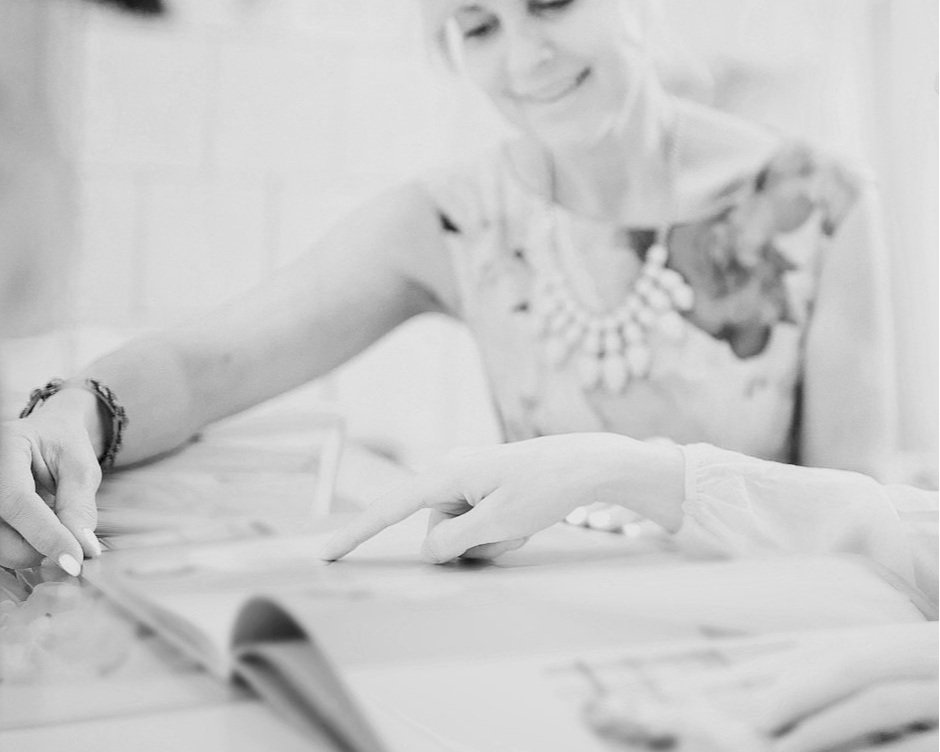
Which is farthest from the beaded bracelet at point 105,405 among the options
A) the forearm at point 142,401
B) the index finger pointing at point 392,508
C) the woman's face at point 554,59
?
the woman's face at point 554,59

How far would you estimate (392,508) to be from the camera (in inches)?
32.8

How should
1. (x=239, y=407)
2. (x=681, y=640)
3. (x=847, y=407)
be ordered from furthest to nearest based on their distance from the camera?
(x=847, y=407) < (x=239, y=407) < (x=681, y=640)

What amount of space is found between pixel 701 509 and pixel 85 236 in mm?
575

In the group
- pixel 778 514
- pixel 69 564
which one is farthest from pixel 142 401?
pixel 778 514

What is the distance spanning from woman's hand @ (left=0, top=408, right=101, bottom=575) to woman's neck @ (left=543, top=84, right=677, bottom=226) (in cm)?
49

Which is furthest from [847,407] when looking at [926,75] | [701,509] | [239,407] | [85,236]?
[85,236]

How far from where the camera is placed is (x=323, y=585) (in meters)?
0.77

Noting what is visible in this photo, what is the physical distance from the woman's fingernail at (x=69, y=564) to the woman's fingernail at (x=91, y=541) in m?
0.02

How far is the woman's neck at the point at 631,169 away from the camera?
949 millimetres

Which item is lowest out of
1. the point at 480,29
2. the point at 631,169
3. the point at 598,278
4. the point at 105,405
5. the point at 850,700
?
the point at 850,700

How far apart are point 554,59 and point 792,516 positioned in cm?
47

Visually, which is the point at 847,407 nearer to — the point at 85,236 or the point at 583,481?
the point at 583,481

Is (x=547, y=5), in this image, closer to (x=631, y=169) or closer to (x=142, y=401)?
(x=631, y=169)

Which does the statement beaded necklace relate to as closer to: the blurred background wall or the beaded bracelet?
the blurred background wall
